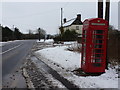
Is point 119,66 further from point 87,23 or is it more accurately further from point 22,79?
point 22,79

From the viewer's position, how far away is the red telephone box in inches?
280

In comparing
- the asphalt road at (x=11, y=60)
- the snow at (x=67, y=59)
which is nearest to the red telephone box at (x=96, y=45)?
the snow at (x=67, y=59)

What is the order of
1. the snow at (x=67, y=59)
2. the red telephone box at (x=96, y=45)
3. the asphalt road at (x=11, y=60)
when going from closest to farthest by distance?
the red telephone box at (x=96, y=45) → the asphalt road at (x=11, y=60) → the snow at (x=67, y=59)

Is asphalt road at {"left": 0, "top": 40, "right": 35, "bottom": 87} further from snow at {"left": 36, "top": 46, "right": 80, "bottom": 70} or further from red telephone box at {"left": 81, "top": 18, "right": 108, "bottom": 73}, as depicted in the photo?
red telephone box at {"left": 81, "top": 18, "right": 108, "bottom": 73}

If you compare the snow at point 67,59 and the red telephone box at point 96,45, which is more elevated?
the red telephone box at point 96,45

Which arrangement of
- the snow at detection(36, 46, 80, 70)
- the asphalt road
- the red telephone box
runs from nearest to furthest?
the red telephone box → the asphalt road → the snow at detection(36, 46, 80, 70)

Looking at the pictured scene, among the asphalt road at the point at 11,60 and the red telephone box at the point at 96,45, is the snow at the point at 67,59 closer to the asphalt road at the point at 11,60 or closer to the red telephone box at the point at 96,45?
the red telephone box at the point at 96,45

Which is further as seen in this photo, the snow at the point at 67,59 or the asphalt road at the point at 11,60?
the snow at the point at 67,59

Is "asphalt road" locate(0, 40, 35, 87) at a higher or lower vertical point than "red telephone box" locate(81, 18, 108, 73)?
lower

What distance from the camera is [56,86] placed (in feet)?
18.4

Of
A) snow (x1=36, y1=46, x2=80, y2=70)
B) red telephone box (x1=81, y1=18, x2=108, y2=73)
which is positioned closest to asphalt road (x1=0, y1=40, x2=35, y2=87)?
snow (x1=36, y1=46, x2=80, y2=70)

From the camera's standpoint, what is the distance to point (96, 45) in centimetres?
732

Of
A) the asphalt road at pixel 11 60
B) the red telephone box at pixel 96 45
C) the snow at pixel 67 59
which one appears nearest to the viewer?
the red telephone box at pixel 96 45

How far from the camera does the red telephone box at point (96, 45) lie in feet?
23.3
